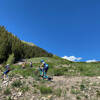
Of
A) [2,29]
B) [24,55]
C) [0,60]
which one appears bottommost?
[0,60]

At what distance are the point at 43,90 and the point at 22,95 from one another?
134 centimetres

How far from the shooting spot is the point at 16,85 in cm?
740

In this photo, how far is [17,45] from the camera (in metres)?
30.4

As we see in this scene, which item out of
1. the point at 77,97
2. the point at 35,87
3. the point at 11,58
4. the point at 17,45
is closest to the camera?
the point at 77,97

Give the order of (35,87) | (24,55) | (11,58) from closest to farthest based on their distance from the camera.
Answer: (35,87)
(11,58)
(24,55)

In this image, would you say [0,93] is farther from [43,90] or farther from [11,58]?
[11,58]

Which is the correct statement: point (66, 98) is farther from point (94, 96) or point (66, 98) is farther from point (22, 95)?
point (22, 95)

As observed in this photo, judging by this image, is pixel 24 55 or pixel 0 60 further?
pixel 24 55

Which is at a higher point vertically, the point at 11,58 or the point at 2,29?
the point at 2,29

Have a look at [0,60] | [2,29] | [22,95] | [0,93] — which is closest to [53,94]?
[22,95]

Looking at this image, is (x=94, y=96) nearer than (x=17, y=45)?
Yes


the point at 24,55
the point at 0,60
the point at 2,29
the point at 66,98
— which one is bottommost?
the point at 66,98

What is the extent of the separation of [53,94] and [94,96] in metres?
2.46

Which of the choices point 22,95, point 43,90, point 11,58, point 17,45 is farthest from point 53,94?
point 17,45
